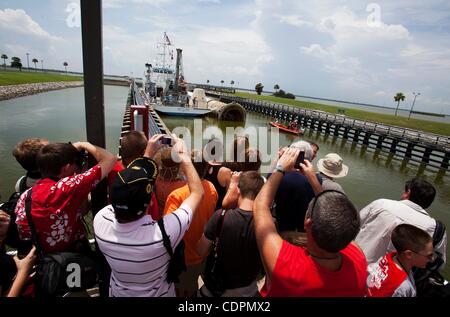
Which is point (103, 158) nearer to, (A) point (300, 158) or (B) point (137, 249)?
(B) point (137, 249)

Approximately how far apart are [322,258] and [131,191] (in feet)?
3.99

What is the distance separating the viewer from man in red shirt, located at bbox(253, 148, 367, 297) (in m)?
1.47

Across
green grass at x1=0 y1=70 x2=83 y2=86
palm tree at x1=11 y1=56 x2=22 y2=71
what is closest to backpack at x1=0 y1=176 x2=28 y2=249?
green grass at x1=0 y1=70 x2=83 y2=86

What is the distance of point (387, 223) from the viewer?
294cm

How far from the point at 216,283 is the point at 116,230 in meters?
1.09

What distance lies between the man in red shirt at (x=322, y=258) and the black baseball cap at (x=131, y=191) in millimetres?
790

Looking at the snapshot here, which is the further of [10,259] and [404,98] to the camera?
[404,98]

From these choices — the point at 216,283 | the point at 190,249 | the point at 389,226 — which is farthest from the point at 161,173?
the point at 389,226

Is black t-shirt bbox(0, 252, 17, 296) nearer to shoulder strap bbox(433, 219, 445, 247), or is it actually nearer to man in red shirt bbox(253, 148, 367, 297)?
man in red shirt bbox(253, 148, 367, 297)

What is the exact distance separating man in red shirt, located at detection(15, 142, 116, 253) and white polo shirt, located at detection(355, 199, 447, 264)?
9.77 feet

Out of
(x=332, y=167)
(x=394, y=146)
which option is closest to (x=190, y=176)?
(x=332, y=167)

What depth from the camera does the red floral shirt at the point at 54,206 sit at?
197 cm

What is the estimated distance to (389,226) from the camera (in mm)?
2914
